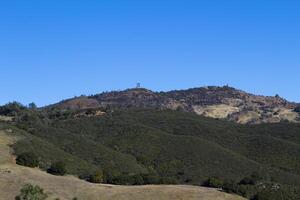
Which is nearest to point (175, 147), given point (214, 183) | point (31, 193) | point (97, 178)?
point (214, 183)

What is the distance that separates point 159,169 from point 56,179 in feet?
96.4

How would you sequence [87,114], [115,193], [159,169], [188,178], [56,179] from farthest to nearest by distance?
[87,114], [159,169], [188,178], [56,179], [115,193]

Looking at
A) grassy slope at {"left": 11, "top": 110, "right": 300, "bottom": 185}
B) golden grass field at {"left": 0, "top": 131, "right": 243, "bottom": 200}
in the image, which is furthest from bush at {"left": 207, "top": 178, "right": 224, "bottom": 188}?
grassy slope at {"left": 11, "top": 110, "right": 300, "bottom": 185}

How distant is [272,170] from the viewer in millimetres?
95562

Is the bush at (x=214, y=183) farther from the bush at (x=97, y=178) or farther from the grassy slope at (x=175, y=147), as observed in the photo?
the bush at (x=97, y=178)

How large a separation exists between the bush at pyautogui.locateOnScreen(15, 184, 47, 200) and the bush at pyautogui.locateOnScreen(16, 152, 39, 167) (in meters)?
16.8

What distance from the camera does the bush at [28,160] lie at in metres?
74.6

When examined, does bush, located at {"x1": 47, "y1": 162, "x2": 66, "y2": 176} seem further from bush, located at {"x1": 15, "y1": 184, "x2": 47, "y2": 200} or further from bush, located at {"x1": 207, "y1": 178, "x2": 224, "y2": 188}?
bush, located at {"x1": 15, "y1": 184, "x2": 47, "y2": 200}

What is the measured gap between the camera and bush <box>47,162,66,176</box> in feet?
244

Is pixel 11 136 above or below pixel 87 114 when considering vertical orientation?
below

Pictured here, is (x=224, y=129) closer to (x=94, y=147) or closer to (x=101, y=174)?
(x=94, y=147)

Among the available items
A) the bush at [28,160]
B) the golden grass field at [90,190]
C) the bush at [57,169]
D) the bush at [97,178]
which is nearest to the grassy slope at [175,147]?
the bush at [57,169]

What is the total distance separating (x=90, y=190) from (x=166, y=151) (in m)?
41.9

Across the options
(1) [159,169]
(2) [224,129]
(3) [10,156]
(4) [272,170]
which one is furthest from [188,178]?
(2) [224,129]
